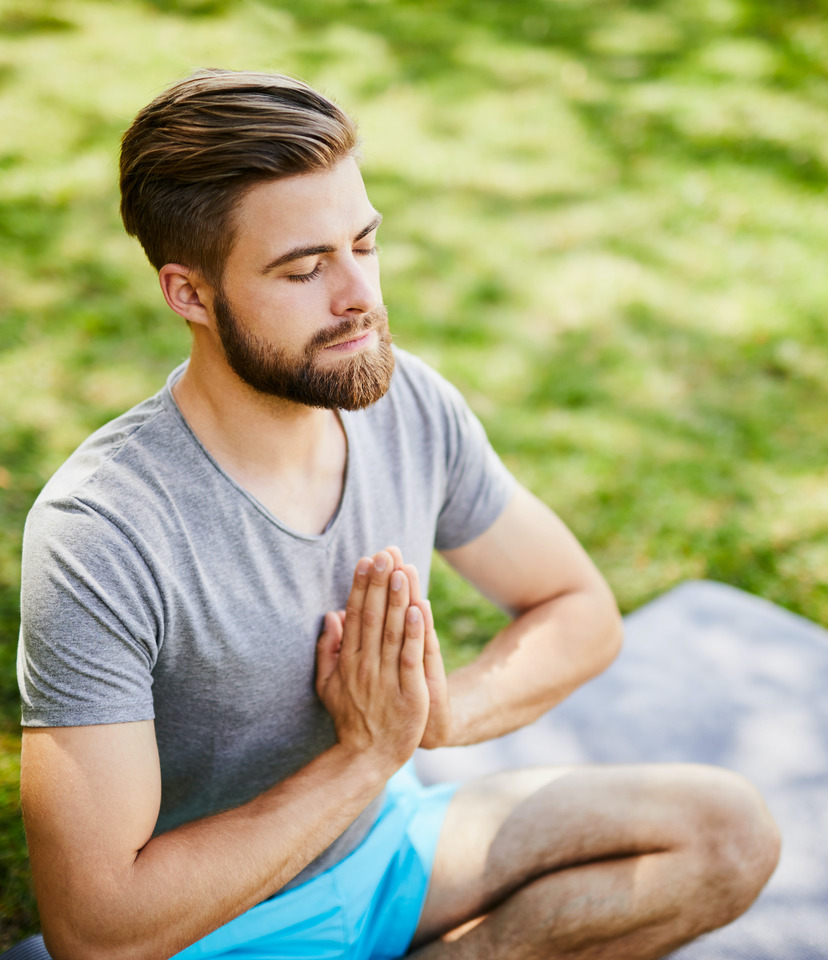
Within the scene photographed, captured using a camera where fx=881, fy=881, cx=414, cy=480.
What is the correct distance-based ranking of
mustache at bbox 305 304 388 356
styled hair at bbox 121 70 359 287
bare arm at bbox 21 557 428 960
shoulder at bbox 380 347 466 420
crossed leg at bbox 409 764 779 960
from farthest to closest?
shoulder at bbox 380 347 466 420, crossed leg at bbox 409 764 779 960, mustache at bbox 305 304 388 356, styled hair at bbox 121 70 359 287, bare arm at bbox 21 557 428 960

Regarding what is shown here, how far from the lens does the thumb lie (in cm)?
186

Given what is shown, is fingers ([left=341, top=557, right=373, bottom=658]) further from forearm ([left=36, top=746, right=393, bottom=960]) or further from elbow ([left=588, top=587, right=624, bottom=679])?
elbow ([left=588, top=587, right=624, bottom=679])

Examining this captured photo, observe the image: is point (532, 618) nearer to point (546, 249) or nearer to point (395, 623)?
point (395, 623)

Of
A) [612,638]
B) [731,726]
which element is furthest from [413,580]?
[731,726]

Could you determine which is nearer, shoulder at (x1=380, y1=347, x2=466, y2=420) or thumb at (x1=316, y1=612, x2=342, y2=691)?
thumb at (x1=316, y1=612, x2=342, y2=691)

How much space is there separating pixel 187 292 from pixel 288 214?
29cm

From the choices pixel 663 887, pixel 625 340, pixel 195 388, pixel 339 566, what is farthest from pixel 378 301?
pixel 625 340

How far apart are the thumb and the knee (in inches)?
36.4

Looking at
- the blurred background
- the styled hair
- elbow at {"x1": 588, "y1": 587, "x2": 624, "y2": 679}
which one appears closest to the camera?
the styled hair

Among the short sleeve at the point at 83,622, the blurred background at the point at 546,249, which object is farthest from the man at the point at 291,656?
the blurred background at the point at 546,249

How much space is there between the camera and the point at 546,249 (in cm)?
557

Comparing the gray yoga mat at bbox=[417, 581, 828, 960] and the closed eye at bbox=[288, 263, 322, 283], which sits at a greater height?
the closed eye at bbox=[288, 263, 322, 283]

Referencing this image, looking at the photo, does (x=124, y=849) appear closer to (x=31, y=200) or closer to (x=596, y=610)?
(x=596, y=610)

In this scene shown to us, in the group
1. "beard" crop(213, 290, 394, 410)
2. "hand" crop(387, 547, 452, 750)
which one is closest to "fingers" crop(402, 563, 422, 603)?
"hand" crop(387, 547, 452, 750)
